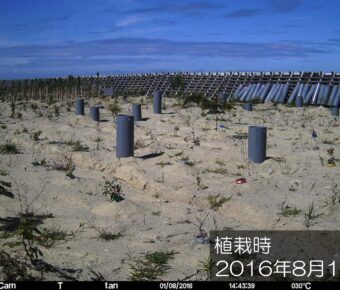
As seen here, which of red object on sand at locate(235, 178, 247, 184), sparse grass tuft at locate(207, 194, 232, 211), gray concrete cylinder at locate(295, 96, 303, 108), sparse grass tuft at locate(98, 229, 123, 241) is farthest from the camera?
gray concrete cylinder at locate(295, 96, 303, 108)

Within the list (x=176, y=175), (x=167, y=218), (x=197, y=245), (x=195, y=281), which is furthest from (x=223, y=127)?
(x=195, y=281)

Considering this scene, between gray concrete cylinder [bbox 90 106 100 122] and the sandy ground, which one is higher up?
gray concrete cylinder [bbox 90 106 100 122]

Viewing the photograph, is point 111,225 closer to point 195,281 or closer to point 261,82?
point 195,281

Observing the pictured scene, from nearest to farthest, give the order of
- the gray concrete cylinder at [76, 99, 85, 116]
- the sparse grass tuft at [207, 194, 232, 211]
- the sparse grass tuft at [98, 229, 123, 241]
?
the sparse grass tuft at [98, 229, 123, 241] < the sparse grass tuft at [207, 194, 232, 211] < the gray concrete cylinder at [76, 99, 85, 116]

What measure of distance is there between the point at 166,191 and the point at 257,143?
2289 mm

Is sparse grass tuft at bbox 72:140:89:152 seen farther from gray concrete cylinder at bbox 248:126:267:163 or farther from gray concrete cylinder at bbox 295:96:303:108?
gray concrete cylinder at bbox 295:96:303:108

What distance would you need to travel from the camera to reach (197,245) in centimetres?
454

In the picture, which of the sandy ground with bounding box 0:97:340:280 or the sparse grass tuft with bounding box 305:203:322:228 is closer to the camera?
the sandy ground with bounding box 0:97:340:280

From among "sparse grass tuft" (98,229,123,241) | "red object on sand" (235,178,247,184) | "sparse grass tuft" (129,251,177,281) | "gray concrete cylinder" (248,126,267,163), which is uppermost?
"gray concrete cylinder" (248,126,267,163)

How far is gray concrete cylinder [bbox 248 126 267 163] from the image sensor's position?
7.74 metres

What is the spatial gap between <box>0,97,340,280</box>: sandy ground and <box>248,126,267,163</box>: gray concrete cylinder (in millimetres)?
198

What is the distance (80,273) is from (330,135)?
8.82 meters

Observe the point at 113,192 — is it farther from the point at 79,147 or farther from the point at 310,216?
the point at 79,147

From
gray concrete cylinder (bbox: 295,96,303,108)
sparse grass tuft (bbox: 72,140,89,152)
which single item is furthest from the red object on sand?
gray concrete cylinder (bbox: 295,96,303,108)
